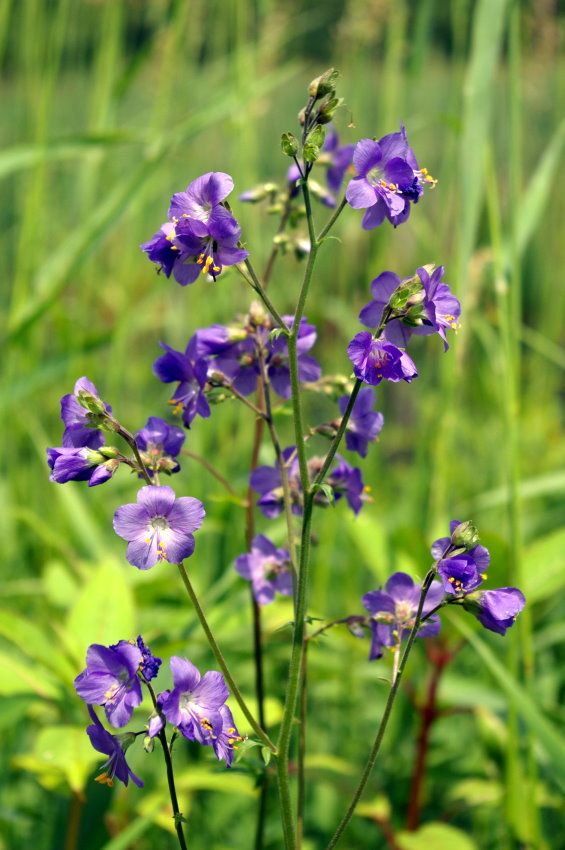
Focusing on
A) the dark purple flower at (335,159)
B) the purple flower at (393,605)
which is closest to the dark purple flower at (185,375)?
the purple flower at (393,605)

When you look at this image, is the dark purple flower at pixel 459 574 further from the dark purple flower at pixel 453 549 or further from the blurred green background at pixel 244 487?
the blurred green background at pixel 244 487

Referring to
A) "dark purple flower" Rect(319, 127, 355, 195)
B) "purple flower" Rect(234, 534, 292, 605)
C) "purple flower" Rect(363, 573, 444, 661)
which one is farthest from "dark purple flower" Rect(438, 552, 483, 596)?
"dark purple flower" Rect(319, 127, 355, 195)

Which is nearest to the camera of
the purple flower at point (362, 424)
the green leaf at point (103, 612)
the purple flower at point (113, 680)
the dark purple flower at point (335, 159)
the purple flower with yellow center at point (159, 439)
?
the purple flower at point (113, 680)

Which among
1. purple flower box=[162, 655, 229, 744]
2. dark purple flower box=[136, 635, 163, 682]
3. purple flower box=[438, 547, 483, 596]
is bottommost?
purple flower box=[162, 655, 229, 744]

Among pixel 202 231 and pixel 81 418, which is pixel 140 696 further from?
pixel 202 231

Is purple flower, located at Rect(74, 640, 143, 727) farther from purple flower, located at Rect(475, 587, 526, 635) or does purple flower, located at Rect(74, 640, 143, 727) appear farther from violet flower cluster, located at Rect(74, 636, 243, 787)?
purple flower, located at Rect(475, 587, 526, 635)

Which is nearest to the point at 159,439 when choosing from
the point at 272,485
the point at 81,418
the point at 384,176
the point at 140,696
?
the point at 81,418
